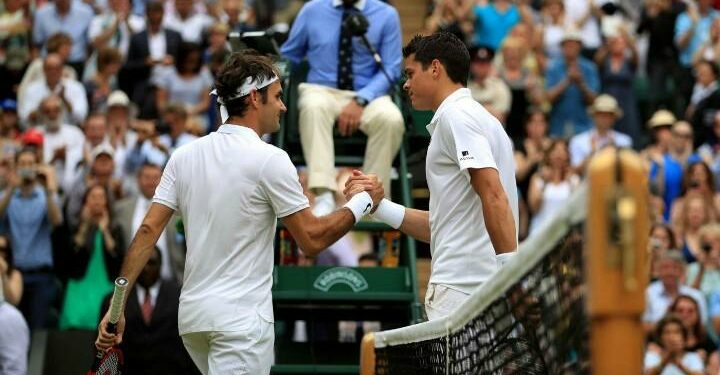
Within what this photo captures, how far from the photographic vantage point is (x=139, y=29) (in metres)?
18.2

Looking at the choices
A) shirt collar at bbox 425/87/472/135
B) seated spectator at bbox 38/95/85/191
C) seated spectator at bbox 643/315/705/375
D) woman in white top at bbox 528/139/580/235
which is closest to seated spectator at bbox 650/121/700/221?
woman in white top at bbox 528/139/580/235

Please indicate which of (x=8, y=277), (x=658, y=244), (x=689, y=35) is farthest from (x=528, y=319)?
(x=689, y=35)

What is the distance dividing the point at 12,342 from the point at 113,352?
5.21 m

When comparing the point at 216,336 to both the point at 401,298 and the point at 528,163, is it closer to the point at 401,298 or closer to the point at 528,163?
the point at 401,298

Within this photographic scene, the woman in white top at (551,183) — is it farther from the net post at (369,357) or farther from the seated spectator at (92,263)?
the net post at (369,357)

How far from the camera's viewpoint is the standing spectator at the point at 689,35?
19.6 m

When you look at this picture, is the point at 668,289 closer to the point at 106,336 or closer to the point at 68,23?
the point at 106,336

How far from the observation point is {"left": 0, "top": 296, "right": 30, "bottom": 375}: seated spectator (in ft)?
39.4

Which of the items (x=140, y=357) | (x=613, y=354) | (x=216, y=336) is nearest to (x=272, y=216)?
(x=216, y=336)

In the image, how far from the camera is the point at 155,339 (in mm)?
11727

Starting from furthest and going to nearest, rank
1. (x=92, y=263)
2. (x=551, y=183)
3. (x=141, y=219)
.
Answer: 1. (x=551, y=183)
2. (x=141, y=219)
3. (x=92, y=263)

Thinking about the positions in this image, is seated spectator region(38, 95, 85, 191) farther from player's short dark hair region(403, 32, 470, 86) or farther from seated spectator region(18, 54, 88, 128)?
player's short dark hair region(403, 32, 470, 86)

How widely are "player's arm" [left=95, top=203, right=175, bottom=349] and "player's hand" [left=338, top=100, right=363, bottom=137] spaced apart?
11.8 ft

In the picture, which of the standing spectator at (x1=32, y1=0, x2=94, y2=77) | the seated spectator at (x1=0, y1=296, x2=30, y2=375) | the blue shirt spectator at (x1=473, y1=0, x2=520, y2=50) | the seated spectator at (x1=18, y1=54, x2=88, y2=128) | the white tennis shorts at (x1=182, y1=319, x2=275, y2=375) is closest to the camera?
the white tennis shorts at (x1=182, y1=319, x2=275, y2=375)
